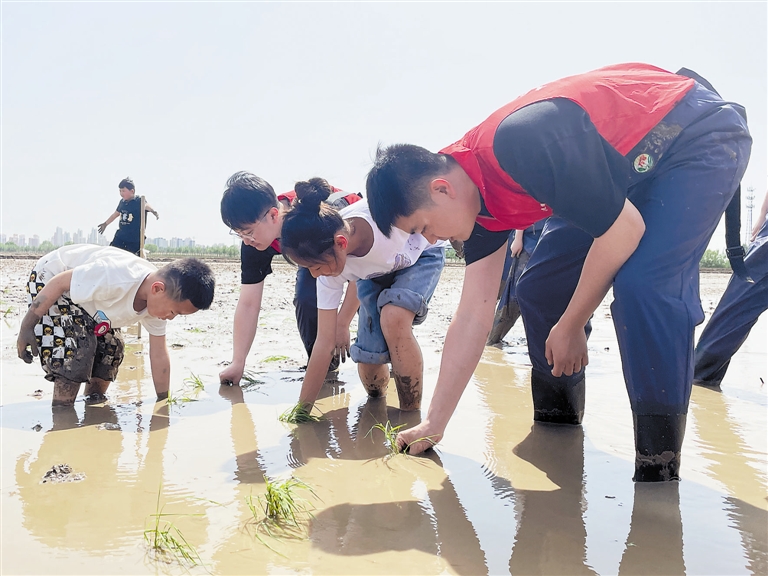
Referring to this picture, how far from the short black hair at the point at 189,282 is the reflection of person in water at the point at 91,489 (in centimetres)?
70

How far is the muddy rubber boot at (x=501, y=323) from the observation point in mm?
5805

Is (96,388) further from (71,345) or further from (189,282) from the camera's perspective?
(189,282)

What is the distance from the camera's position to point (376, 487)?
219cm

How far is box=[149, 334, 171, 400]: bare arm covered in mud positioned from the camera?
3.59 meters

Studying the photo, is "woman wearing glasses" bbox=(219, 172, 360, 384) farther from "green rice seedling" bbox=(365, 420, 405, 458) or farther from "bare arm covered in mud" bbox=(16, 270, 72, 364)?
"green rice seedling" bbox=(365, 420, 405, 458)

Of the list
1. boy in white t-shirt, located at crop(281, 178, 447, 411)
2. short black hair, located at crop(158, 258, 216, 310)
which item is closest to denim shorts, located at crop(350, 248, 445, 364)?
boy in white t-shirt, located at crop(281, 178, 447, 411)

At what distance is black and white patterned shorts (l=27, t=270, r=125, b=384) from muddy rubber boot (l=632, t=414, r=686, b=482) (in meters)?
2.79

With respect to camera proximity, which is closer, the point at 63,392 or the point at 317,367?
the point at 317,367

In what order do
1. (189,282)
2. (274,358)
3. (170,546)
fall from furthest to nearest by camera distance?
1. (274,358)
2. (189,282)
3. (170,546)

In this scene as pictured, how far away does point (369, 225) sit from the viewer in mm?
3209

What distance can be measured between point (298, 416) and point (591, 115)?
1.92 meters

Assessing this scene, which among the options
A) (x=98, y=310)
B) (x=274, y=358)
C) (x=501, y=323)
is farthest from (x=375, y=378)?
(x=501, y=323)

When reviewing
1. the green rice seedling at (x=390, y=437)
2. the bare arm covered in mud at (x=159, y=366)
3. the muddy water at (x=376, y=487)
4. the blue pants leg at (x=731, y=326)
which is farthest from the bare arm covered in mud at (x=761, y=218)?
the bare arm covered in mud at (x=159, y=366)

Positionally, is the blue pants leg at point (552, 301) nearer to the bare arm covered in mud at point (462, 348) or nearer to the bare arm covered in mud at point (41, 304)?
the bare arm covered in mud at point (462, 348)
